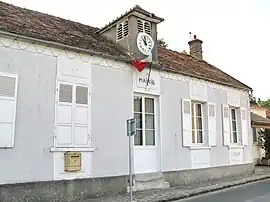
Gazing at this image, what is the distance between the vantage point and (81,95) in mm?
9805

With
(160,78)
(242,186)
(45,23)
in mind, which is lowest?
(242,186)

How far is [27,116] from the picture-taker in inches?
341

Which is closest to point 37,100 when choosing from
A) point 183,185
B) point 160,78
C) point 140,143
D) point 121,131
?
point 121,131

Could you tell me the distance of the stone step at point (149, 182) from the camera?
426 inches

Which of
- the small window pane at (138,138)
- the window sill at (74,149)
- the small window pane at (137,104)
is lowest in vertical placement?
the window sill at (74,149)

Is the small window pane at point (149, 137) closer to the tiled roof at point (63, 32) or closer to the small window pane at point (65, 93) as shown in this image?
the tiled roof at point (63, 32)

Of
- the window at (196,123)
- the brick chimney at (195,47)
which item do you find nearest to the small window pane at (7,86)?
the window at (196,123)

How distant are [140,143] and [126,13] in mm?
4629

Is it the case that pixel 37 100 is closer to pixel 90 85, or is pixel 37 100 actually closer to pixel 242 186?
pixel 90 85

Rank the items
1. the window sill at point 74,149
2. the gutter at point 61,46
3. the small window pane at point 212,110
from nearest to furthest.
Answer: the gutter at point 61,46
the window sill at point 74,149
the small window pane at point 212,110

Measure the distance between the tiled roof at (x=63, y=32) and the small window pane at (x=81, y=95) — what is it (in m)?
1.23

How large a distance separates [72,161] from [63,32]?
170 inches

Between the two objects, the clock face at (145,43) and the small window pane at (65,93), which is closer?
the small window pane at (65,93)

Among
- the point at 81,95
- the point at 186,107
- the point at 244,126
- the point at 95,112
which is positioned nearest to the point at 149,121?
the point at 186,107
